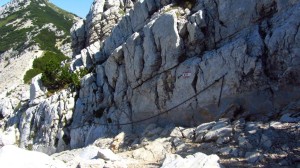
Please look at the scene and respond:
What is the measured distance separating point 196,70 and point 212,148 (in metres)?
6.67

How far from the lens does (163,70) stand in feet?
81.0

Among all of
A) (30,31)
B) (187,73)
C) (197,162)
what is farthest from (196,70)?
(30,31)

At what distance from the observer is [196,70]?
73.5ft

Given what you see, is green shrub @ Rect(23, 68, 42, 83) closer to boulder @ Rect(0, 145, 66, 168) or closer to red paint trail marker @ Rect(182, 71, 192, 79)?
red paint trail marker @ Rect(182, 71, 192, 79)

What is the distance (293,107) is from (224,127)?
3497mm

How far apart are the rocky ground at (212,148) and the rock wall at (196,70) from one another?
150 centimetres

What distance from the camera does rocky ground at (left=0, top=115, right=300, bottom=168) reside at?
14199 millimetres

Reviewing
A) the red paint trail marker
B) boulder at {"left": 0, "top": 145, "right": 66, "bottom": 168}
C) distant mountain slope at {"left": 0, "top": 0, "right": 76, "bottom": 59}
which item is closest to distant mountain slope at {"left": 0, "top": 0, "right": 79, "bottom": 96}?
distant mountain slope at {"left": 0, "top": 0, "right": 76, "bottom": 59}

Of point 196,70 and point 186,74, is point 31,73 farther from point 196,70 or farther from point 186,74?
point 196,70

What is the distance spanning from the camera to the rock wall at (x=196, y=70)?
1900cm

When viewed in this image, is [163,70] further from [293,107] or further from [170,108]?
[293,107]

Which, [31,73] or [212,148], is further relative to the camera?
[31,73]

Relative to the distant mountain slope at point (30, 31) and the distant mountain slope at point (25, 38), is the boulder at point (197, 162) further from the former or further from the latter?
the distant mountain slope at point (30, 31)

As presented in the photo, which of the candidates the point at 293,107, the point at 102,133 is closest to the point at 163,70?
the point at 102,133
